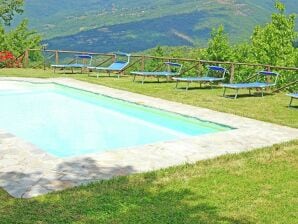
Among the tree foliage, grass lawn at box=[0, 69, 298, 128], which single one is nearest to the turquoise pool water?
grass lawn at box=[0, 69, 298, 128]

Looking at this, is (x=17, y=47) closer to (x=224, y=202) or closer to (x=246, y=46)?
(x=246, y=46)

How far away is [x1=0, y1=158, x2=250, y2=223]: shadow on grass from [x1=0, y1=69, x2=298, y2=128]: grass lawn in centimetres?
479

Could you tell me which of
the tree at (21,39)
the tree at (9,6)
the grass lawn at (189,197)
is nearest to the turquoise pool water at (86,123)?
the grass lawn at (189,197)

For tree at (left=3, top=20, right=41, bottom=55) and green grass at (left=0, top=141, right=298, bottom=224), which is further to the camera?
tree at (left=3, top=20, right=41, bottom=55)

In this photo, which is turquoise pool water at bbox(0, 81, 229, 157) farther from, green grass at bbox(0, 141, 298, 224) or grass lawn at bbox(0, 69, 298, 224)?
green grass at bbox(0, 141, 298, 224)

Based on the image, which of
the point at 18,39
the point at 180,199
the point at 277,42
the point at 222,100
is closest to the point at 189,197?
the point at 180,199

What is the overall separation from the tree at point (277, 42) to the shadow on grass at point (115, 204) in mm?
38396

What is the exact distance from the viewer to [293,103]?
486 inches

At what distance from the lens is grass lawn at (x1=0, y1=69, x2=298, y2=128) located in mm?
10217

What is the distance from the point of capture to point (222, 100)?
12.4 m

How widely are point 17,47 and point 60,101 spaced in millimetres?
57184

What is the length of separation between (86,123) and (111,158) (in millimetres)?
4174

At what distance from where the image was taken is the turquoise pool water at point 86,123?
886 centimetres

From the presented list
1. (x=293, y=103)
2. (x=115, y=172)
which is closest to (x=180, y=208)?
(x=115, y=172)
